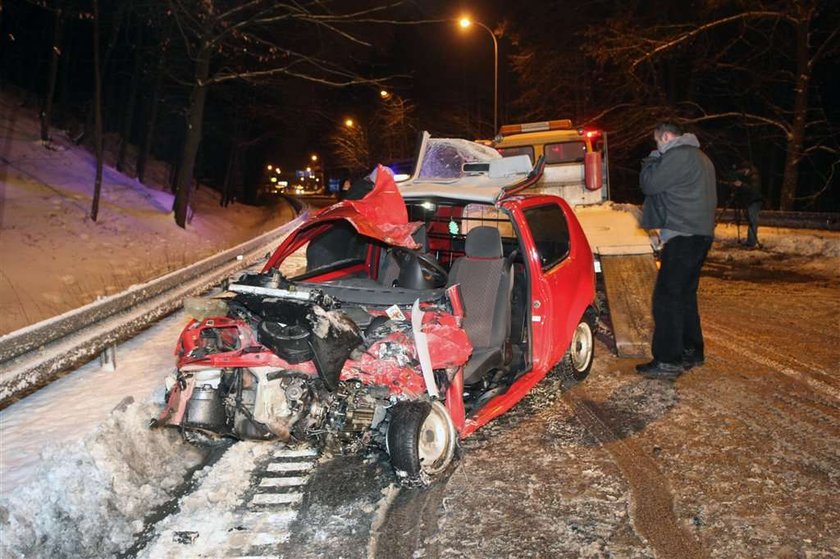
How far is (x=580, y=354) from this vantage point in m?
6.06

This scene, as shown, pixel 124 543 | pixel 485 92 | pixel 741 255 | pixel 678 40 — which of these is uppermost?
pixel 485 92

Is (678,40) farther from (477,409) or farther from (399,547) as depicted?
(399,547)

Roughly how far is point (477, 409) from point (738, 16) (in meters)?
18.1

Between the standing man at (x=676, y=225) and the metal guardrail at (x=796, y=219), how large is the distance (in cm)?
1324

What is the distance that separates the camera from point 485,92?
148ft

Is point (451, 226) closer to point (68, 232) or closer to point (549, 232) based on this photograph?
point (549, 232)

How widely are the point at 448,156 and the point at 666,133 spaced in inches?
98.1

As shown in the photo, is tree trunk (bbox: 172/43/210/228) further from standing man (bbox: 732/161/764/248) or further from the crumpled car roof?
the crumpled car roof

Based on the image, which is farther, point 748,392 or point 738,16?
point 738,16

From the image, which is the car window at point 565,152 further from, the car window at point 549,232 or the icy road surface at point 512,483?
the icy road surface at point 512,483

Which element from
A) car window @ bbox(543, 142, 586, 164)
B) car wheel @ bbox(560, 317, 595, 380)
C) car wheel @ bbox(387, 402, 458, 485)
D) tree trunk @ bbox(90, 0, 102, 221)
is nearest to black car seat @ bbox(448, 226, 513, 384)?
car wheel @ bbox(387, 402, 458, 485)

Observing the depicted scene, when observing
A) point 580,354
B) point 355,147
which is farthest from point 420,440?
point 355,147

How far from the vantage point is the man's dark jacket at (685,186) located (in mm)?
5922

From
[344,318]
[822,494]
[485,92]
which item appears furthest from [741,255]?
[485,92]
